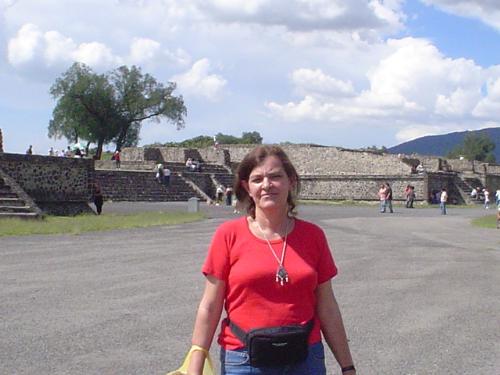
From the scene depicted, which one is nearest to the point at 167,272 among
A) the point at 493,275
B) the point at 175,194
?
the point at 493,275

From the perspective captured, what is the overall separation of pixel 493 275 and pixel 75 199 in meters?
21.3

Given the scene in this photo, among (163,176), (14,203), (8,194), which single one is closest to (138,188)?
(163,176)

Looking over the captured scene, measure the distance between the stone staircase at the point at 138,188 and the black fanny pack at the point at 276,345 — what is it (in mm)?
37033

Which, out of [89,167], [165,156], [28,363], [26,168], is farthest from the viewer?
[165,156]

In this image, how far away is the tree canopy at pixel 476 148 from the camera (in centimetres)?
11606

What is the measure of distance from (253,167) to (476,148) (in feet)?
389

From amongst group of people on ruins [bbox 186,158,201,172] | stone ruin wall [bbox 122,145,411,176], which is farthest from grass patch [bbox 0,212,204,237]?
stone ruin wall [bbox 122,145,411,176]

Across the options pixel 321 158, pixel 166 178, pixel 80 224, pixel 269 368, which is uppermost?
pixel 321 158

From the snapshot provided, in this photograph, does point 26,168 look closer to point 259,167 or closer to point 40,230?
point 40,230

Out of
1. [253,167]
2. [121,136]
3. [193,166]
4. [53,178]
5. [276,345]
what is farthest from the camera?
[121,136]

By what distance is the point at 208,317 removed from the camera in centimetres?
382

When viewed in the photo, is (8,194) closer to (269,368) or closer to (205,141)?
(269,368)

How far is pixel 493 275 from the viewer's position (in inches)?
515

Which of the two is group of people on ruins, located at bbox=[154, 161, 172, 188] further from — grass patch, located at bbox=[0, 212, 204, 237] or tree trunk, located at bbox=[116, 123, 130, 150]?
tree trunk, located at bbox=[116, 123, 130, 150]
